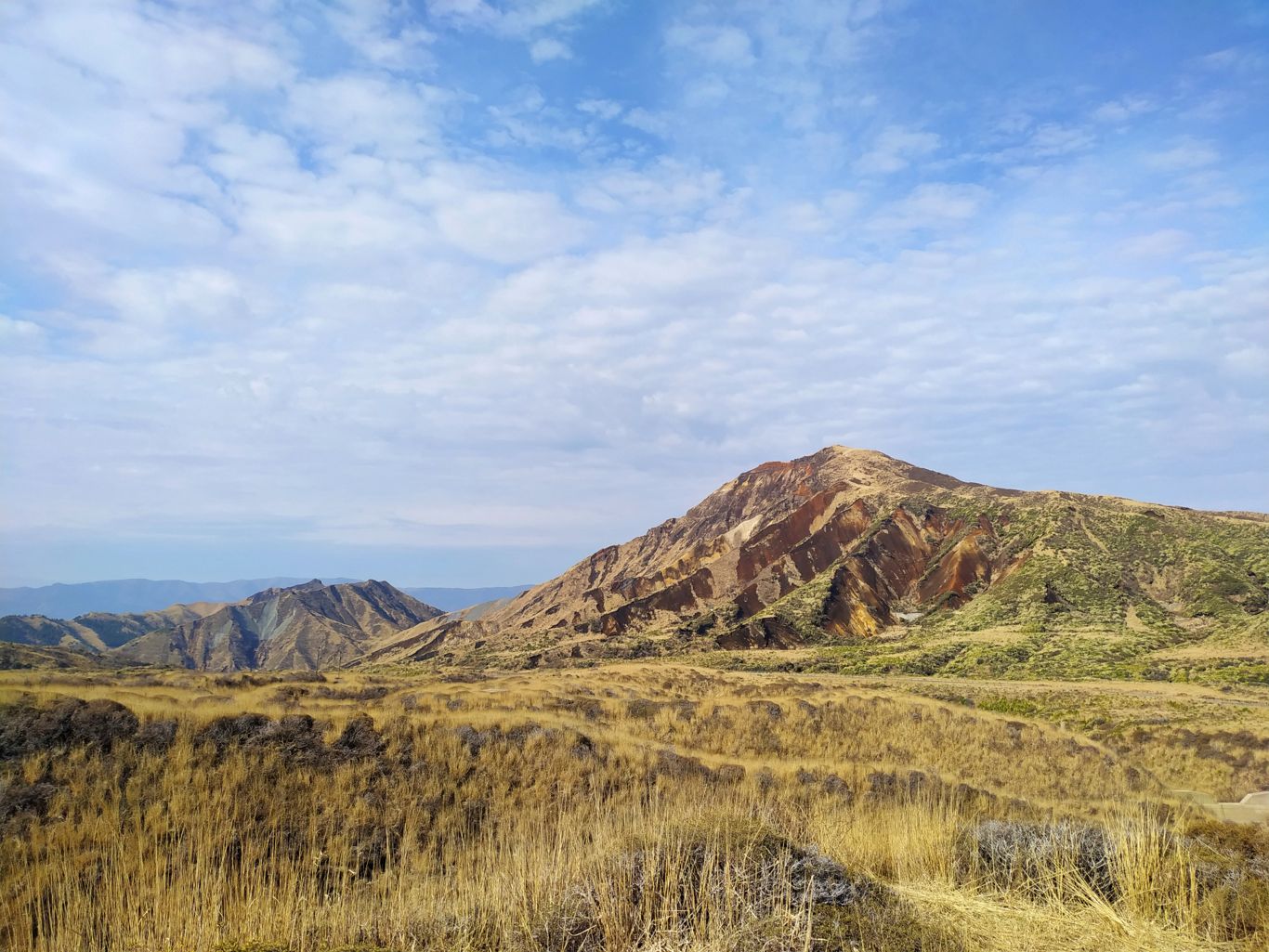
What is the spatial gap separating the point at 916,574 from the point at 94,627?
209 metres

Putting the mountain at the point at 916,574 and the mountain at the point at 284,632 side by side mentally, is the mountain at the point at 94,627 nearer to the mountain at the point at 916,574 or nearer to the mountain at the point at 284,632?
the mountain at the point at 284,632

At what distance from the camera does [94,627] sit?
584ft

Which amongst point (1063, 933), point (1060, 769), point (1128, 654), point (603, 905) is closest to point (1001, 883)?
point (1063, 933)

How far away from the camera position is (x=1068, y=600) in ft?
209

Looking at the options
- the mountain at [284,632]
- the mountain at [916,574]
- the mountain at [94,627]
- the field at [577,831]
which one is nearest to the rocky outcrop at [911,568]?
the mountain at [916,574]

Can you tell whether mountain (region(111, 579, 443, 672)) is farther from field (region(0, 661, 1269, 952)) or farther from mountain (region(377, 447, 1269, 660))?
field (region(0, 661, 1269, 952))

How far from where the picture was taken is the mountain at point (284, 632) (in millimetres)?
136375

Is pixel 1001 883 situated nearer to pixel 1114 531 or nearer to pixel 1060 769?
pixel 1060 769

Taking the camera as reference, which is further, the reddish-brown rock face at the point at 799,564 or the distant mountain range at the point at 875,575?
the reddish-brown rock face at the point at 799,564

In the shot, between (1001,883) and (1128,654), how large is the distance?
170ft

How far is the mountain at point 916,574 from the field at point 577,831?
50.2 m

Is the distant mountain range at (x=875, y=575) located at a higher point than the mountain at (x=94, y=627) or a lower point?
higher

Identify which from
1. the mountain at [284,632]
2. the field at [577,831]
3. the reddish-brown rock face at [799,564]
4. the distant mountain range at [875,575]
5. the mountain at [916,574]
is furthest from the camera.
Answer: the mountain at [284,632]

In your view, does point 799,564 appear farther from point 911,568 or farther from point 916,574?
point 916,574
